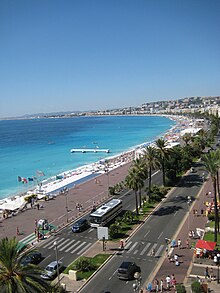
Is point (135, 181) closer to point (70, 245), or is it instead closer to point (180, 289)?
point (70, 245)

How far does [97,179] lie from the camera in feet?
212

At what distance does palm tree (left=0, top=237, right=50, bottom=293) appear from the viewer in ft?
49.1

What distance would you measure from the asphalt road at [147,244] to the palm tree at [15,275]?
8.06m

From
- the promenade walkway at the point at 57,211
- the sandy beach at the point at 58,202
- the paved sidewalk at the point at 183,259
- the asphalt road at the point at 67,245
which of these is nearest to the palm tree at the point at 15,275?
the paved sidewalk at the point at 183,259

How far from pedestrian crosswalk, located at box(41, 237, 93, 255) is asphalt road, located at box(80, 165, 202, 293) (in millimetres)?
3818

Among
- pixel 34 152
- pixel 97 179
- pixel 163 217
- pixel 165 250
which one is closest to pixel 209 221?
pixel 163 217

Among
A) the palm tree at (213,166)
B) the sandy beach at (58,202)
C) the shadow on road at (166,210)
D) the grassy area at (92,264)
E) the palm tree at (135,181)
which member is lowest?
the sandy beach at (58,202)

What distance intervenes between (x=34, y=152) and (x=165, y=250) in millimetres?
104783

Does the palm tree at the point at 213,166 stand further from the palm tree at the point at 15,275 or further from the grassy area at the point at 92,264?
the palm tree at the point at 15,275

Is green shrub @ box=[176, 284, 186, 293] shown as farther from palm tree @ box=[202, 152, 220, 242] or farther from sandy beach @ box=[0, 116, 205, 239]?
sandy beach @ box=[0, 116, 205, 239]

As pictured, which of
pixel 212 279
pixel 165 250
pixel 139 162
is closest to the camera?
pixel 212 279

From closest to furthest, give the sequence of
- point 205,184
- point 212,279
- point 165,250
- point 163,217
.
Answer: point 212,279 < point 165,250 < point 163,217 < point 205,184

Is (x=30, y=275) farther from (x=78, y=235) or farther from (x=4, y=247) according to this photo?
(x=78, y=235)

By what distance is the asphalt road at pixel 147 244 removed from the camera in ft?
76.7
